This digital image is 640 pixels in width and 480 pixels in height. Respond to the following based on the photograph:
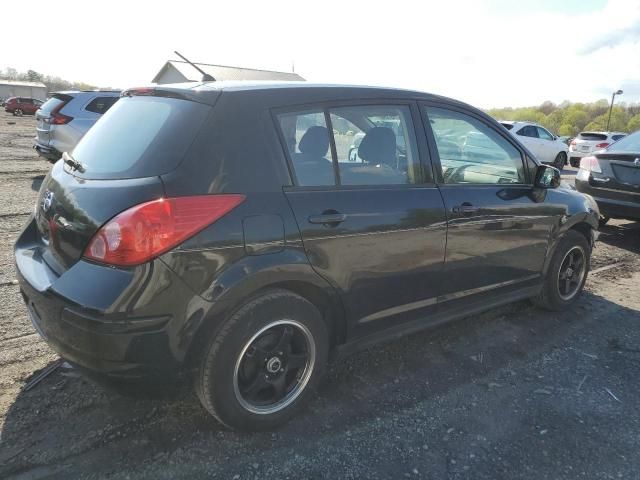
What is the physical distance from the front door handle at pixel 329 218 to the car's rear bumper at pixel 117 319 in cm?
73

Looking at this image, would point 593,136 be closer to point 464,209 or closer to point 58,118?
point 58,118

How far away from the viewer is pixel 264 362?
254 cm

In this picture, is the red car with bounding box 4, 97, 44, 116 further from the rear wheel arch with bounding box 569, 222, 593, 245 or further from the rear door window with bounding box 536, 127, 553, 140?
the rear wheel arch with bounding box 569, 222, 593, 245

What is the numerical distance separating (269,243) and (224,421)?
0.92 metres

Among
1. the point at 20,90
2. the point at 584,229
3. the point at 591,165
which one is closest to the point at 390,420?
the point at 584,229

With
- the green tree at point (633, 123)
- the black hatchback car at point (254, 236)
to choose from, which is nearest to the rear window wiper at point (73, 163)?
the black hatchback car at point (254, 236)

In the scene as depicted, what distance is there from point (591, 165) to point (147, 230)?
6.77 meters

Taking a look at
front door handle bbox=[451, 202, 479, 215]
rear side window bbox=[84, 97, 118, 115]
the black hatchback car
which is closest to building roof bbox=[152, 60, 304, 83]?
the black hatchback car

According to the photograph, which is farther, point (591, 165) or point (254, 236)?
point (591, 165)

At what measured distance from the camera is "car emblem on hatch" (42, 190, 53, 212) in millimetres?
2595

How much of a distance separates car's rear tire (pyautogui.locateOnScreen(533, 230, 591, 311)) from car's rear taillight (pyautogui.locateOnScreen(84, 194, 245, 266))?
125 inches

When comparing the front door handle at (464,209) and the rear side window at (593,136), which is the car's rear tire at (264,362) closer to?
the front door handle at (464,209)

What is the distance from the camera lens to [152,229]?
2070 millimetres

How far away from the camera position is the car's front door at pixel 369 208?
101 inches
